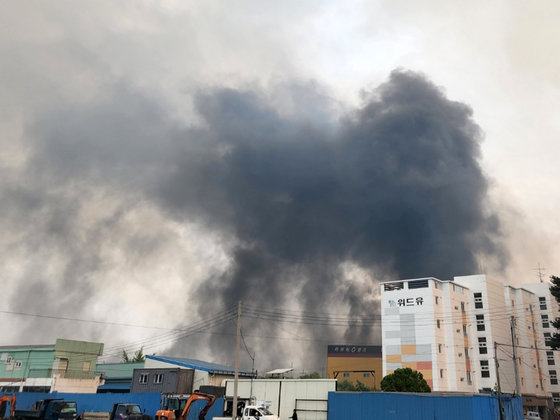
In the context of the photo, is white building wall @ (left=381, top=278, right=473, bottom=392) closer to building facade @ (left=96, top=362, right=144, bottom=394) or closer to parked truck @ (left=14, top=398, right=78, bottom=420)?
building facade @ (left=96, top=362, right=144, bottom=394)

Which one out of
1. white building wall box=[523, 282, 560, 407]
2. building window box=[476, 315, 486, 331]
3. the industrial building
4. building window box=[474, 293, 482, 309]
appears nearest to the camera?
the industrial building

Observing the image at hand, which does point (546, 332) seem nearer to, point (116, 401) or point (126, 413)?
point (116, 401)

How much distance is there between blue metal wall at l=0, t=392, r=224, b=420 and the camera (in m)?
49.2

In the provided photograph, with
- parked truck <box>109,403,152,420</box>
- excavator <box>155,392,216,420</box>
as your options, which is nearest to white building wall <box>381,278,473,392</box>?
excavator <box>155,392,216,420</box>

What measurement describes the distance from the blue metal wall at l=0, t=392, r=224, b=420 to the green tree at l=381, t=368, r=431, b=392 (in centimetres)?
4807

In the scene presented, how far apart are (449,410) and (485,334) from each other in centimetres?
10147

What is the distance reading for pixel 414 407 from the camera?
37969 mm

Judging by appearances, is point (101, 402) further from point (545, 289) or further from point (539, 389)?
point (545, 289)

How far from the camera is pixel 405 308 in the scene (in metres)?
122

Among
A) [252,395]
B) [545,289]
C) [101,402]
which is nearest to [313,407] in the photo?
[252,395]

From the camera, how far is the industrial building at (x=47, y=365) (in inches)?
3342

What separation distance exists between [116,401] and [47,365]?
139 ft

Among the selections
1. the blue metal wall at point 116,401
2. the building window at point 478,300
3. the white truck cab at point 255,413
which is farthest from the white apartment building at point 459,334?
the white truck cab at point 255,413

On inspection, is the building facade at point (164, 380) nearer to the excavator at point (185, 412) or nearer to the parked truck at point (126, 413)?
the parked truck at point (126, 413)
